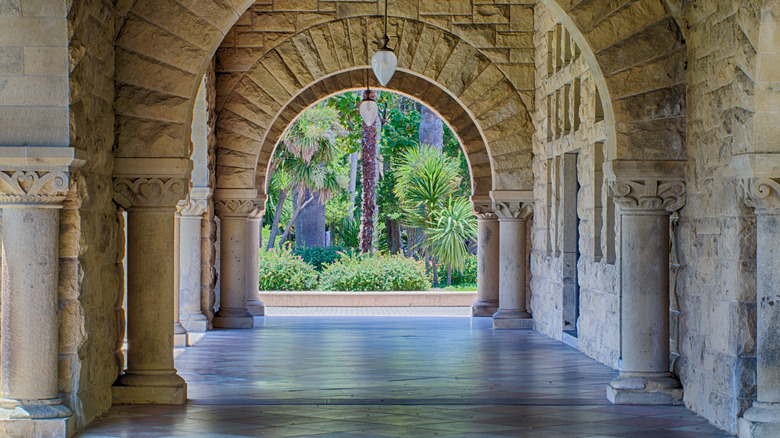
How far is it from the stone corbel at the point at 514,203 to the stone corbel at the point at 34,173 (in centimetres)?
700

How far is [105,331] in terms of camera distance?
628 cm

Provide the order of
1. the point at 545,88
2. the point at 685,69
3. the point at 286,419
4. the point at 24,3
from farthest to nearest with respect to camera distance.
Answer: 1. the point at 545,88
2. the point at 685,69
3. the point at 286,419
4. the point at 24,3

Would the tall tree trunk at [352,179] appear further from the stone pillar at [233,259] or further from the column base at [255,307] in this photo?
the stone pillar at [233,259]

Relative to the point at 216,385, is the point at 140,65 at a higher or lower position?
higher

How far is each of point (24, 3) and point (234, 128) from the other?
6.06 meters

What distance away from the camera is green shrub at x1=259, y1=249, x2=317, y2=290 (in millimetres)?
17186

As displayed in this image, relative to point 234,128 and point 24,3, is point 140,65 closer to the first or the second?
point 24,3

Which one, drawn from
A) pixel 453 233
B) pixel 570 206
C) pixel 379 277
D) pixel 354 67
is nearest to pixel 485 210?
pixel 570 206

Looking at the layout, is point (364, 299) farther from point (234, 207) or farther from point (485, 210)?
point (234, 207)

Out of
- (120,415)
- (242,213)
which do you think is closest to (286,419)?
(120,415)

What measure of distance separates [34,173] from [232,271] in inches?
251

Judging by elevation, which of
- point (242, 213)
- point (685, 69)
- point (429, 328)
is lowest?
point (429, 328)

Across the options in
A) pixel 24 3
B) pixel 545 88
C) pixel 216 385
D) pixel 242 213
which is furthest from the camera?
pixel 242 213

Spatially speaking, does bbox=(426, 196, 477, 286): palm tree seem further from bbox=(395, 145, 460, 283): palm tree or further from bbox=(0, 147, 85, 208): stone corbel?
bbox=(0, 147, 85, 208): stone corbel
